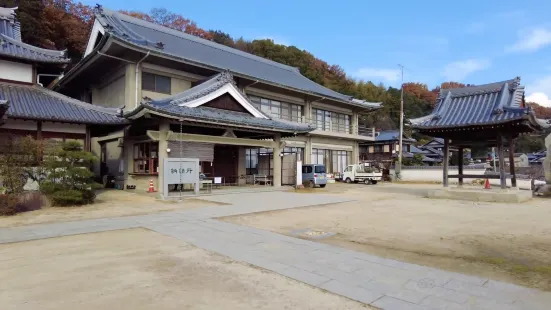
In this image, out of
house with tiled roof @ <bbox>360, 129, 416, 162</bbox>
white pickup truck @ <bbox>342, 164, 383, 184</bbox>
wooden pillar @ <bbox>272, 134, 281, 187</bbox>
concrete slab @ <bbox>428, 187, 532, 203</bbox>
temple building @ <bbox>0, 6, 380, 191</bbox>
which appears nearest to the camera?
concrete slab @ <bbox>428, 187, 532, 203</bbox>

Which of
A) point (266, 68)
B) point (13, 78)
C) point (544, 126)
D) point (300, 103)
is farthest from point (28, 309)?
point (266, 68)

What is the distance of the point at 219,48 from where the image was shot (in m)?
29.6

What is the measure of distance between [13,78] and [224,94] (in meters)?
10.4

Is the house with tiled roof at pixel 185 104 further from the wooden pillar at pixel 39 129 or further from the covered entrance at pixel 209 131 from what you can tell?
the wooden pillar at pixel 39 129

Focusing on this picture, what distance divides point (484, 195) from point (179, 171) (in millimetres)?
14465

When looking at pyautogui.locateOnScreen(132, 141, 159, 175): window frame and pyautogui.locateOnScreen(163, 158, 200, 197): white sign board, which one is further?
pyautogui.locateOnScreen(132, 141, 159, 175): window frame

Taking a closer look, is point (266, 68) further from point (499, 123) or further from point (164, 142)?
point (499, 123)

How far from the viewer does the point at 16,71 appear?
1673 centimetres

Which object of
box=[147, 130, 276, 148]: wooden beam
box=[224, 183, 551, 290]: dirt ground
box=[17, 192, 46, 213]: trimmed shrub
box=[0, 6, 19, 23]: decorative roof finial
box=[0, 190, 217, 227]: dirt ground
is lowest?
box=[224, 183, 551, 290]: dirt ground

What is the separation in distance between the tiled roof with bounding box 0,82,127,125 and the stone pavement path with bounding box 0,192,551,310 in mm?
8312

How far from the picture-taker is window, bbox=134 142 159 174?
57.8 feet

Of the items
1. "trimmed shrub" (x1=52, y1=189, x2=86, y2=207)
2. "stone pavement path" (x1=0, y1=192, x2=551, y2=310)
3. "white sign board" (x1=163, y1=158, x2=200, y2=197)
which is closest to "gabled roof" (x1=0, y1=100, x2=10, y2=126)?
"trimmed shrub" (x1=52, y1=189, x2=86, y2=207)

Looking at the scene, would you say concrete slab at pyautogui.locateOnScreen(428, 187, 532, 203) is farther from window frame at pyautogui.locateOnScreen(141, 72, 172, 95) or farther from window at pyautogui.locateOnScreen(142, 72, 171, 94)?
window at pyautogui.locateOnScreen(142, 72, 171, 94)

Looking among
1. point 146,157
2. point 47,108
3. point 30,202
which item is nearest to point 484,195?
point 146,157
